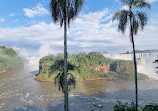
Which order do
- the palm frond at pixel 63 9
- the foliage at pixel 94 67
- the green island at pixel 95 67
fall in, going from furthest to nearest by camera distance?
the foliage at pixel 94 67 < the green island at pixel 95 67 < the palm frond at pixel 63 9

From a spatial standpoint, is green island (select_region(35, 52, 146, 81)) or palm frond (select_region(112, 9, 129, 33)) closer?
palm frond (select_region(112, 9, 129, 33))

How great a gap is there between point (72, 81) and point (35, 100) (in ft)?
72.4

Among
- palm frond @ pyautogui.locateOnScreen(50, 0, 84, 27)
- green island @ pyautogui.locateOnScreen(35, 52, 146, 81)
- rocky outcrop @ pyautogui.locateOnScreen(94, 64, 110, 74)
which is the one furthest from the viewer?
rocky outcrop @ pyautogui.locateOnScreen(94, 64, 110, 74)

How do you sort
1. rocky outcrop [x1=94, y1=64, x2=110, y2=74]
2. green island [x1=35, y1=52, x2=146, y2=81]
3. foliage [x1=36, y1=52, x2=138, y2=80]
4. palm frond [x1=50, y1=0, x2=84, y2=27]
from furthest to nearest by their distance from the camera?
1. rocky outcrop [x1=94, y1=64, x2=110, y2=74]
2. foliage [x1=36, y1=52, x2=138, y2=80]
3. green island [x1=35, y1=52, x2=146, y2=81]
4. palm frond [x1=50, y1=0, x2=84, y2=27]

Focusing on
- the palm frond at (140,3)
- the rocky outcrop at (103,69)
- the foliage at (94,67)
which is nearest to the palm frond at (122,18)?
the palm frond at (140,3)

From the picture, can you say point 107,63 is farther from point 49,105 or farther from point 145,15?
point 145,15

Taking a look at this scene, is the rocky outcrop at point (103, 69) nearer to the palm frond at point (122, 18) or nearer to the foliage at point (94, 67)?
the foliage at point (94, 67)

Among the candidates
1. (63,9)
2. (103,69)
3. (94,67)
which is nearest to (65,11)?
(63,9)

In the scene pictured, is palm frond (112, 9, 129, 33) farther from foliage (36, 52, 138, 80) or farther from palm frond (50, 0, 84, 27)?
foliage (36, 52, 138, 80)

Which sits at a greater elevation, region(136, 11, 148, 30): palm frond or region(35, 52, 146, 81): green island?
region(136, 11, 148, 30): palm frond

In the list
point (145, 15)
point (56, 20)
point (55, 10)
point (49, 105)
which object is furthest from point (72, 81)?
point (49, 105)

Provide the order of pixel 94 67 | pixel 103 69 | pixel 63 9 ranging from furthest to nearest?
pixel 103 69, pixel 94 67, pixel 63 9

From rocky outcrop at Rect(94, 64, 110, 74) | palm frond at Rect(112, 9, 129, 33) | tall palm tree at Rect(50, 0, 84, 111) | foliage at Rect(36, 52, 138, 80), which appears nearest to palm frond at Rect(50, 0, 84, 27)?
tall palm tree at Rect(50, 0, 84, 111)

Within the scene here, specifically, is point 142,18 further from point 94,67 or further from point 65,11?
point 94,67
